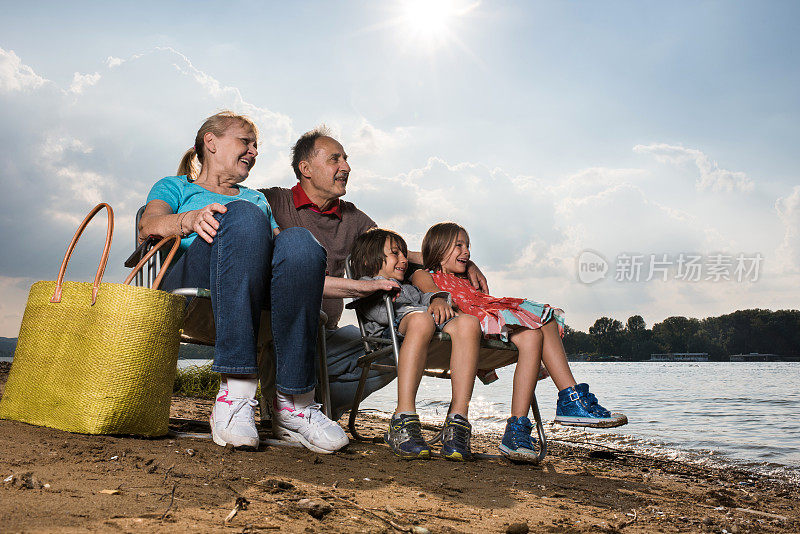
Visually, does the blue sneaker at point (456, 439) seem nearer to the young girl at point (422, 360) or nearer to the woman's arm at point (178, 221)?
the young girl at point (422, 360)

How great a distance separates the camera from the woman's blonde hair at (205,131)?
282 cm

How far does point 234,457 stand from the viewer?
6.56ft

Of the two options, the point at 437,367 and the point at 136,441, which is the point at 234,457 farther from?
the point at 437,367

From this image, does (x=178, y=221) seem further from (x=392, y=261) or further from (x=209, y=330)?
(x=392, y=261)

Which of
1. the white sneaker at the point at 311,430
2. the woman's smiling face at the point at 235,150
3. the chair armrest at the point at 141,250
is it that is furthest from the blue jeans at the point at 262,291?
the woman's smiling face at the point at 235,150

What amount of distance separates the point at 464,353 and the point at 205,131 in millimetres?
1599

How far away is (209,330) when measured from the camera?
256 cm

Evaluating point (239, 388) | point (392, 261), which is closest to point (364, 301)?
point (392, 261)

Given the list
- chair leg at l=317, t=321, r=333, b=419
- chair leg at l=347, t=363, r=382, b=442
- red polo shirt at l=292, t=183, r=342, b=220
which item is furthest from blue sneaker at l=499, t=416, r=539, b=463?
red polo shirt at l=292, t=183, r=342, b=220

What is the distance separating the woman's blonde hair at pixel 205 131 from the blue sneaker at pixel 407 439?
4.93ft

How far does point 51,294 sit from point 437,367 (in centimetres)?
171

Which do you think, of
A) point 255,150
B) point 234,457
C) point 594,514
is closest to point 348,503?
point 234,457

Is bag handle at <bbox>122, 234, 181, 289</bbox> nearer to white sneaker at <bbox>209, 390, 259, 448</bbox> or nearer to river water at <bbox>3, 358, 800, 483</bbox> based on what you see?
white sneaker at <bbox>209, 390, 259, 448</bbox>

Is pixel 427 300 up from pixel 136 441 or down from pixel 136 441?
up
